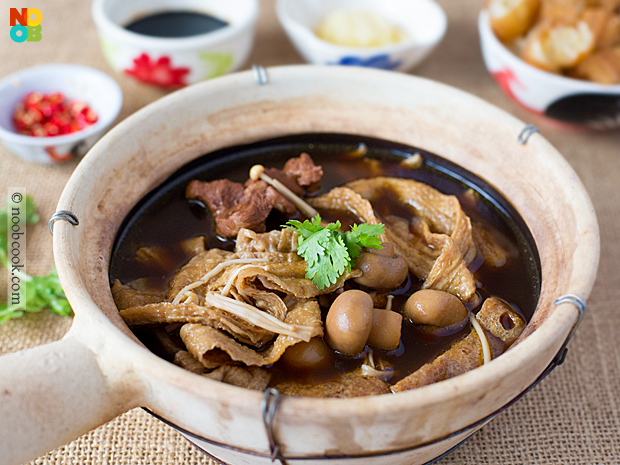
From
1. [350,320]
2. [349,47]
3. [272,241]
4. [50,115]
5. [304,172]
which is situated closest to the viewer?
[350,320]

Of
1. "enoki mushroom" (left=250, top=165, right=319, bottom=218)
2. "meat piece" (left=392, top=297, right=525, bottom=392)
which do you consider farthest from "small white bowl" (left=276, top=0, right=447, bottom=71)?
"meat piece" (left=392, top=297, right=525, bottom=392)

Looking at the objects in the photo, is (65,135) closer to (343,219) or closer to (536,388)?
(343,219)

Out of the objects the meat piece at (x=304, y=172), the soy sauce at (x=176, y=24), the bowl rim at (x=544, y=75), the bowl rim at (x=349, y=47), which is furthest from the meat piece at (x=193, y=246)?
the bowl rim at (x=544, y=75)

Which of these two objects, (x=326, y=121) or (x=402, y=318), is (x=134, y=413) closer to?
(x=402, y=318)

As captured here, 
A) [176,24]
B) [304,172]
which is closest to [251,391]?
[304,172]

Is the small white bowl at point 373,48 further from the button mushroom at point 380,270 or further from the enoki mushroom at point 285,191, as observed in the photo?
the button mushroom at point 380,270

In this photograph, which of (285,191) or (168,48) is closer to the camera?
(285,191)
